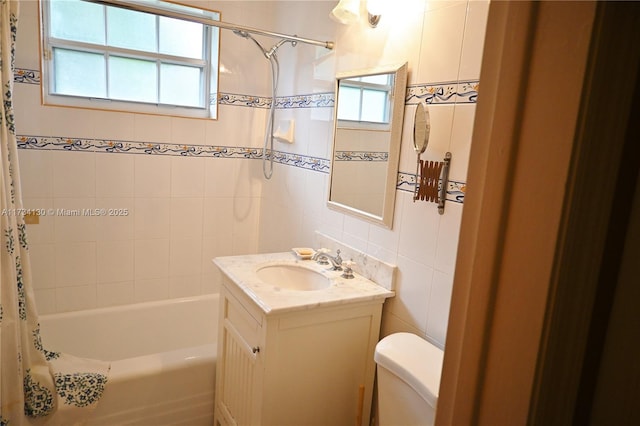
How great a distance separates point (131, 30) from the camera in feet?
8.20

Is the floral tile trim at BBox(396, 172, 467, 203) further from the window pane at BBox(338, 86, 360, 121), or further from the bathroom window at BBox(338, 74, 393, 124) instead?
the window pane at BBox(338, 86, 360, 121)

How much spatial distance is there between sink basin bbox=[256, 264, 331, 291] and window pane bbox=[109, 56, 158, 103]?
1.42m

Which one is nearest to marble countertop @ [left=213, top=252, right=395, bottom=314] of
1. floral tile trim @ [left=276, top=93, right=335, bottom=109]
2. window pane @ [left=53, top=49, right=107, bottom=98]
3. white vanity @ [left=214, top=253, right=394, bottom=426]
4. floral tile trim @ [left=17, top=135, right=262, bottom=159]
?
white vanity @ [left=214, top=253, right=394, bottom=426]

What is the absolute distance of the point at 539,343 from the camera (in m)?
0.45

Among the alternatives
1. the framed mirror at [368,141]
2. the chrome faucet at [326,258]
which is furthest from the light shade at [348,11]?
the chrome faucet at [326,258]

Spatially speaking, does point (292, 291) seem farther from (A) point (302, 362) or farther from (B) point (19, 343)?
(B) point (19, 343)

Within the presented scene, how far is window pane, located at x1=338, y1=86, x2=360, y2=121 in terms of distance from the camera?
1894mm

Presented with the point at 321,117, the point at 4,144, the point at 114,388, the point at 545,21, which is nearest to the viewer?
the point at 545,21

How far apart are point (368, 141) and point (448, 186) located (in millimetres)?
503

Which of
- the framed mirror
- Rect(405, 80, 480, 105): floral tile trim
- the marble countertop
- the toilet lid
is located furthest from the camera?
the framed mirror

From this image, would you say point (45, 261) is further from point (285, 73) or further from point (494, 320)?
point (494, 320)

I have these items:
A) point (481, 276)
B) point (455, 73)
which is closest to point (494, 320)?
point (481, 276)

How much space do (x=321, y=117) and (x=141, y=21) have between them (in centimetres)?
130

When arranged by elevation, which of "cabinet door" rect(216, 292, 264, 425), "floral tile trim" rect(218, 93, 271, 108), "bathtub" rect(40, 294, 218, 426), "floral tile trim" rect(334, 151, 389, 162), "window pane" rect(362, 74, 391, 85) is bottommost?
"bathtub" rect(40, 294, 218, 426)
